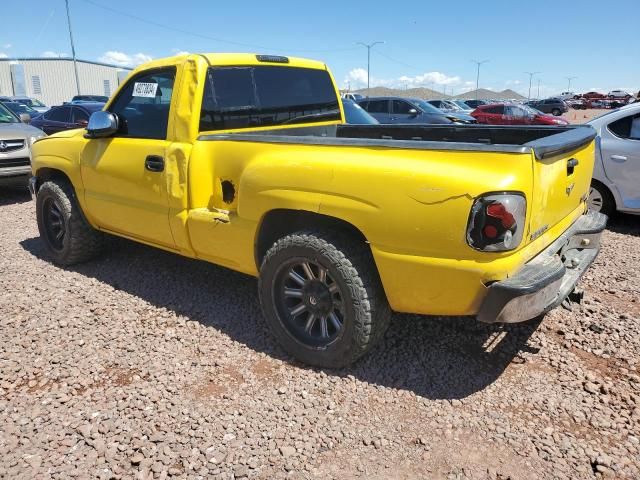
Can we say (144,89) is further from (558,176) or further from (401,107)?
(401,107)

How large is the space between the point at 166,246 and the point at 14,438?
67.7 inches

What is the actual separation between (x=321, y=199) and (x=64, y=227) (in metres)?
3.15

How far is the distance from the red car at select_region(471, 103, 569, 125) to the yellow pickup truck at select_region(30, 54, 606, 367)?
18355 mm

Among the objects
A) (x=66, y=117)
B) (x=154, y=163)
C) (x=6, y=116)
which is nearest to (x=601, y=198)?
(x=154, y=163)

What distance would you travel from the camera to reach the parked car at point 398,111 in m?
16.7

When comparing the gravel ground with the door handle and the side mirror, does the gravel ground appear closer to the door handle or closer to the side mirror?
the door handle

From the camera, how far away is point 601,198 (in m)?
6.29

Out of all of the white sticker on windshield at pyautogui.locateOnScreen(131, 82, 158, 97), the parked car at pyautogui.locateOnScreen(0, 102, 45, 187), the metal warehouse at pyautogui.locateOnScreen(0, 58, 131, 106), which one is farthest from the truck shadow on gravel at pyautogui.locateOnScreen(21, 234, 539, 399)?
the metal warehouse at pyautogui.locateOnScreen(0, 58, 131, 106)

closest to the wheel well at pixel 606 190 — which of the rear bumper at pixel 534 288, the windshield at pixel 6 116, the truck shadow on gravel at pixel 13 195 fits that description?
the rear bumper at pixel 534 288

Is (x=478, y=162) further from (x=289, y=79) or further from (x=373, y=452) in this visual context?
(x=289, y=79)

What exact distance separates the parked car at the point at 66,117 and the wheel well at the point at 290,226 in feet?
34.4

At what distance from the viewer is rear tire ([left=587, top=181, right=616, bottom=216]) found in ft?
20.5

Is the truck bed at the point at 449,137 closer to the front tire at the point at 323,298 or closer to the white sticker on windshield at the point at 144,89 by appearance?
the front tire at the point at 323,298

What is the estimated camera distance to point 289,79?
4.38 meters
